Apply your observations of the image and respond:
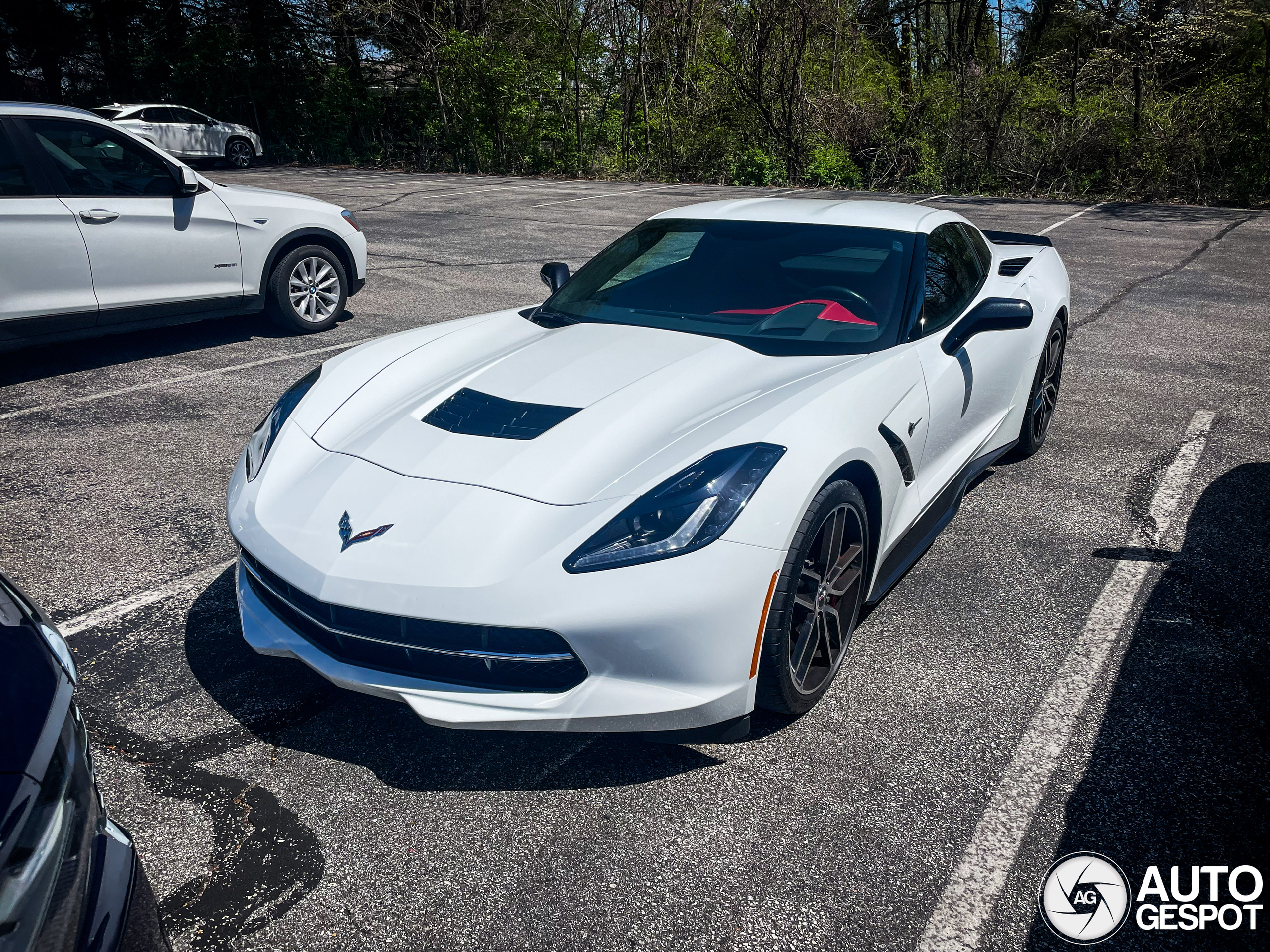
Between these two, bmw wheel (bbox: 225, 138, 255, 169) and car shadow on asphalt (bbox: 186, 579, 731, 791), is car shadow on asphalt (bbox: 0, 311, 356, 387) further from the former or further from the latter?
bmw wheel (bbox: 225, 138, 255, 169)

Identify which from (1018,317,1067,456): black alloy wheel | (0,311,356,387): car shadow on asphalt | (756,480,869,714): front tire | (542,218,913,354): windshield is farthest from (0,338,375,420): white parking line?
(1018,317,1067,456): black alloy wheel

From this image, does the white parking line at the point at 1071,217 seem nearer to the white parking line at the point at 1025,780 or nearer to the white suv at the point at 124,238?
the white suv at the point at 124,238

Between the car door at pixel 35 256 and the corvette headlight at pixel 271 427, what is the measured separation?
344cm

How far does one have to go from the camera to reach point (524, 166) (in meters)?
23.1

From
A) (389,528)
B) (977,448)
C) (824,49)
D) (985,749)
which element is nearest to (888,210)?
(977,448)

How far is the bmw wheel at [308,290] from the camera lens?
7.30 meters

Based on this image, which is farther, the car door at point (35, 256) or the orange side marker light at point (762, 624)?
the car door at point (35, 256)

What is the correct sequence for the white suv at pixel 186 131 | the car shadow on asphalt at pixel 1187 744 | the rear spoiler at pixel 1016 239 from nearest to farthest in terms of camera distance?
the car shadow on asphalt at pixel 1187 744, the rear spoiler at pixel 1016 239, the white suv at pixel 186 131

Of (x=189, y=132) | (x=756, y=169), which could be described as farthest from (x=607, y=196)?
(x=189, y=132)

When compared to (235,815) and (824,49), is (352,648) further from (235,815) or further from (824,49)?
(824,49)

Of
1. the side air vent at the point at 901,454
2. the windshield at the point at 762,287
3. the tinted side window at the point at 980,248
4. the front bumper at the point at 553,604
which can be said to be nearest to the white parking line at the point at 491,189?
the tinted side window at the point at 980,248

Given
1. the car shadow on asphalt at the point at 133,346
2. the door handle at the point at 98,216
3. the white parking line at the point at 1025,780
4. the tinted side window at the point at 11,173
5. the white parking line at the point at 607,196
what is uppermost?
the white parking line at the point at 607,196

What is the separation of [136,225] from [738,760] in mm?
5676

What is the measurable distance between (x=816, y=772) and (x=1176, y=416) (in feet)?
14.2
